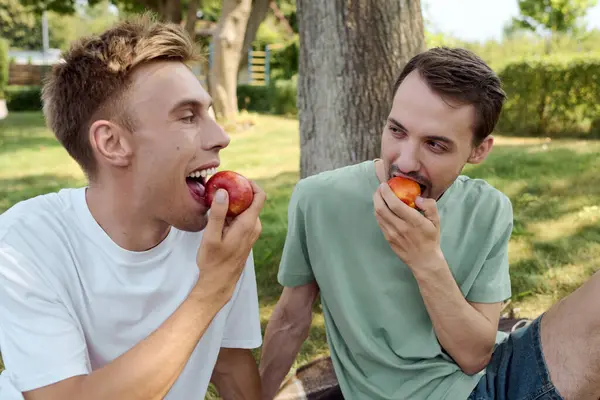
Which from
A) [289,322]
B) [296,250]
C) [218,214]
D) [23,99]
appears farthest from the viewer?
[23,99]

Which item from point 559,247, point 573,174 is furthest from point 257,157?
point 559,247

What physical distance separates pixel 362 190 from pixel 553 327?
2.77 feet

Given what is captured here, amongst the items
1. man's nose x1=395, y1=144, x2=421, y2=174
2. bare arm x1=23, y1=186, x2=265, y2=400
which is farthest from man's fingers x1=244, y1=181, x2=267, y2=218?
man's nose x1=395, y1=144, x2=421, y2=174

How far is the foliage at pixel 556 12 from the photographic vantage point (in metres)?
30.0

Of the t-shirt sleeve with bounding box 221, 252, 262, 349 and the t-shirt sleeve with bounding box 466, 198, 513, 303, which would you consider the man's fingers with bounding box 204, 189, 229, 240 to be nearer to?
the t-shirt sleeve with bounding box 221, 252, 262, 349

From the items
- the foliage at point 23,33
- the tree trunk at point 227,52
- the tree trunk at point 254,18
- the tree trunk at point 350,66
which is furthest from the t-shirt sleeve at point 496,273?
the foliage at point 23,33

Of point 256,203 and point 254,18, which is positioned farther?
point 254,18

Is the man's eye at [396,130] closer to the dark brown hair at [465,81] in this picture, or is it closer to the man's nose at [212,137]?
the dark brown hair at [465,81]

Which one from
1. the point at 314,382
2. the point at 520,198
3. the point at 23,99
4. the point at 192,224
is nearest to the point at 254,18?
the point at 23,99

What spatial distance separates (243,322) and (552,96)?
13948mm

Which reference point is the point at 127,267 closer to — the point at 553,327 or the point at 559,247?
the point at 553,327

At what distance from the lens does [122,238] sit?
2.06 metres

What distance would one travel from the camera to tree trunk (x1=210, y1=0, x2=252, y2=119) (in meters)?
16.5

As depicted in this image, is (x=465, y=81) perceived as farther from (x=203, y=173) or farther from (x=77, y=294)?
(x=77, y=294)
